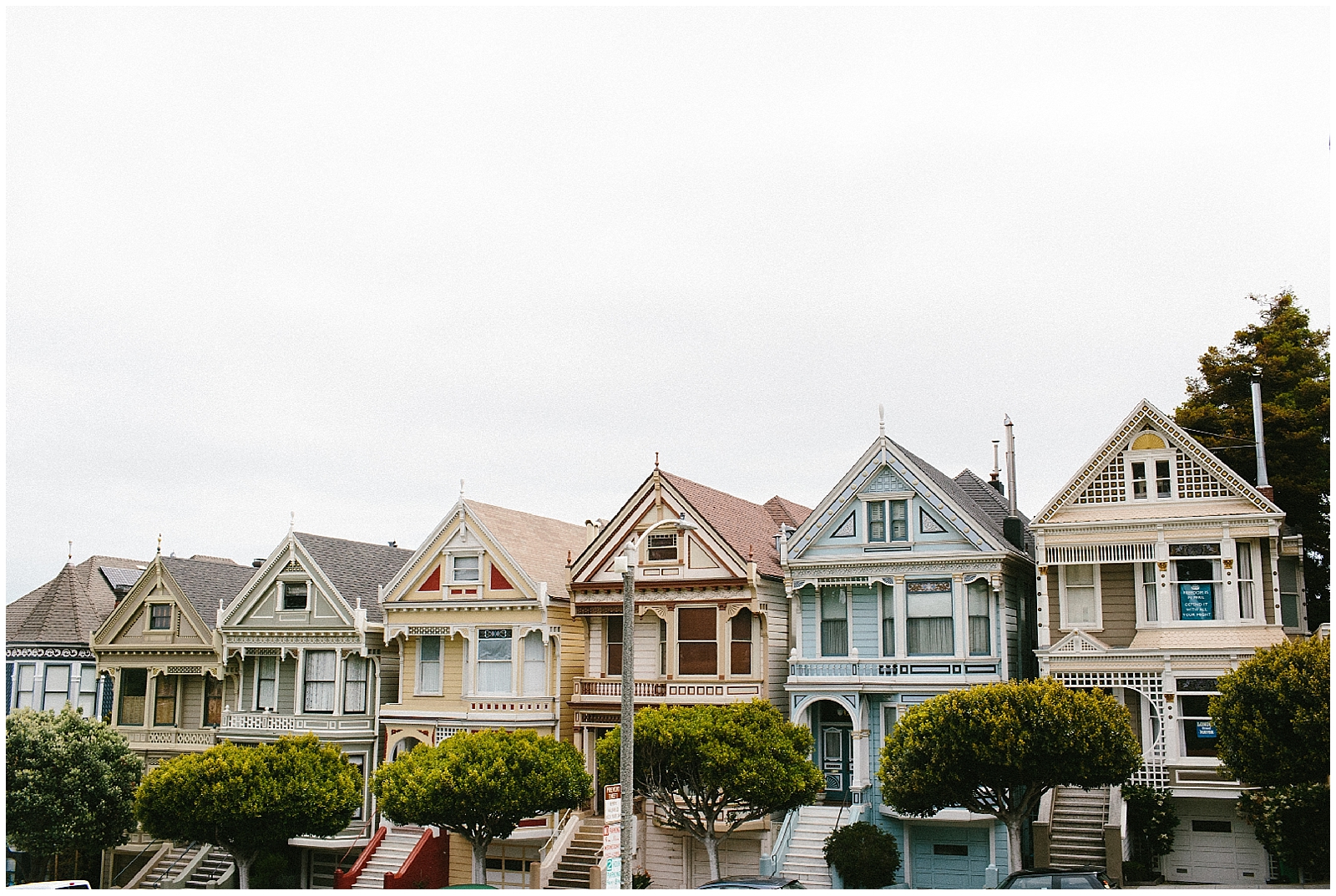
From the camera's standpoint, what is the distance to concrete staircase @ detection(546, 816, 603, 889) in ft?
109

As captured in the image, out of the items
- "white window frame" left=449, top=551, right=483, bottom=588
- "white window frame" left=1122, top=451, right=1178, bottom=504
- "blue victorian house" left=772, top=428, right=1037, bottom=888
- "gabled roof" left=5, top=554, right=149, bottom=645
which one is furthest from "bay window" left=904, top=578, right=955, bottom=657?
"gabled roof" left=5, top=554, right=149, bottom=645

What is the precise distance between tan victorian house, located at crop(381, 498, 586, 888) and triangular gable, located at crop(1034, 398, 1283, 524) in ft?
47.3

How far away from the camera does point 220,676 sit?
133 feet

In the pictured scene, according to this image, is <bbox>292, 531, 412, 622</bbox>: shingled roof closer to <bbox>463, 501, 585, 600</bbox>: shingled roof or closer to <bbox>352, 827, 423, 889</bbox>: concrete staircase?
<bbox>463, 501, 585, 600</bbox>: shingled roof

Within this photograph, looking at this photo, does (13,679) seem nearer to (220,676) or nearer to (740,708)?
(220,676)

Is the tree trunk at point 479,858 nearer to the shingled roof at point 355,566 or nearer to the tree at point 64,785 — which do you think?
the shingled roof at point 355,566

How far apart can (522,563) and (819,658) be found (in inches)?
373

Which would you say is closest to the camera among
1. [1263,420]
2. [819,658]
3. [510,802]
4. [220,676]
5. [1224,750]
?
[1224,750]

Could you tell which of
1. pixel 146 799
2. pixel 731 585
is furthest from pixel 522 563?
pixel 146 799

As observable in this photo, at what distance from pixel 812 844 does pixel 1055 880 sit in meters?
8.28

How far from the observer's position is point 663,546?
1433 inches

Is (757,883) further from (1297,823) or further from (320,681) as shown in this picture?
(320,681)

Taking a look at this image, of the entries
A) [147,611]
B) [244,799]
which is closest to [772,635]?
[244,799]

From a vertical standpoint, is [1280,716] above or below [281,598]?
below
